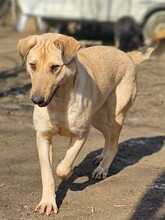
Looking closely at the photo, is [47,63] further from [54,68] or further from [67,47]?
[67,47]

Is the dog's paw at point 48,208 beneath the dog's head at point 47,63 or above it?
beneath

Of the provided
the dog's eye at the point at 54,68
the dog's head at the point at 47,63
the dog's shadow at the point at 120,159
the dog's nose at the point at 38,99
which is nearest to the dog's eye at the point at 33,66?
the dog's head at the point at 47,63

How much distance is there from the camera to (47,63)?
4547 millimetres

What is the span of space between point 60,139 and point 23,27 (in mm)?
12498

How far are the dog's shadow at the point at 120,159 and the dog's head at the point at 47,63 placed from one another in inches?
45.1

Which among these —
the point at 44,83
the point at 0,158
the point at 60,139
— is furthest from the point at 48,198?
the point at 60,139

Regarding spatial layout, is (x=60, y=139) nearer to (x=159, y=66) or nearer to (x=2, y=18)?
(x=159, y=66)

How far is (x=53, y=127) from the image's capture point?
16.4 feet

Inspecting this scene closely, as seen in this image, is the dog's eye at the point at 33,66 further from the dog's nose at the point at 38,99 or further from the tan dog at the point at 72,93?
the dog's nose at the point at 38,99

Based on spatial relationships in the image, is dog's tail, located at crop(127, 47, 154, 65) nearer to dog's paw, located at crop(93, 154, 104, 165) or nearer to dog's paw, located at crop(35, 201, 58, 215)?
dog's paw, located at crop(93, 154, 104, 165)

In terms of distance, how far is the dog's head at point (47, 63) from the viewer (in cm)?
447

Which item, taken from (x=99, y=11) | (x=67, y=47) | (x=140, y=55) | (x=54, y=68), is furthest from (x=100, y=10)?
(x=54, y=68)

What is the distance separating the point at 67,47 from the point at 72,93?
0.46m

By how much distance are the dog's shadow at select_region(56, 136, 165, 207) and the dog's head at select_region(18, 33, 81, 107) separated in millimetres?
1145
